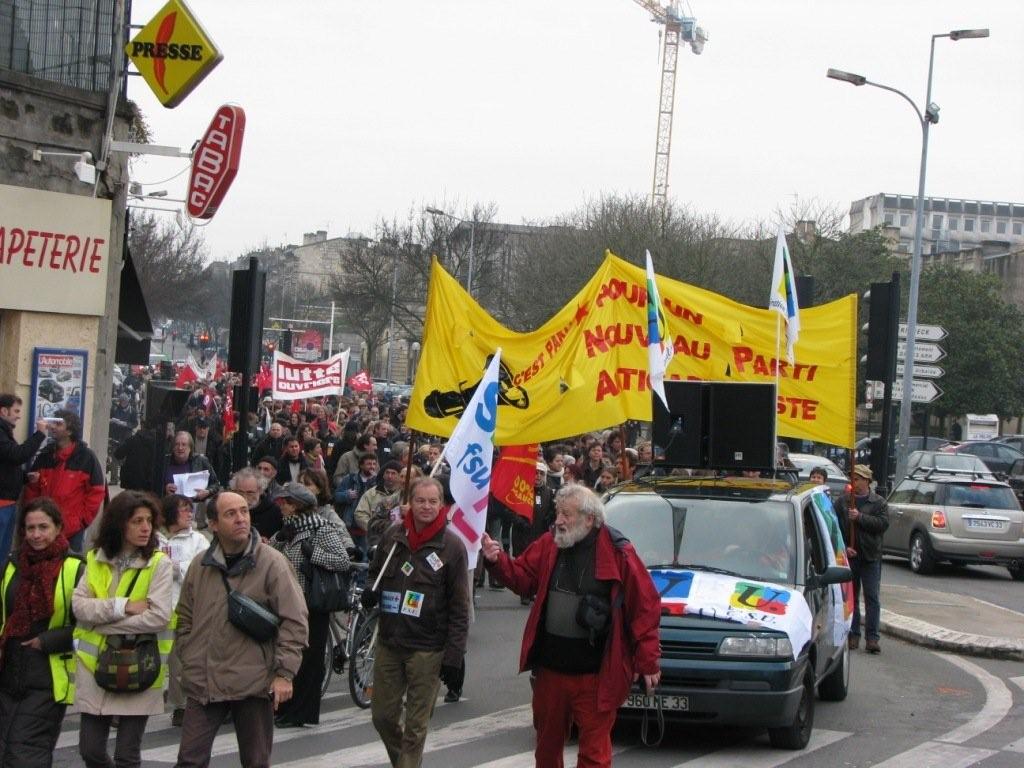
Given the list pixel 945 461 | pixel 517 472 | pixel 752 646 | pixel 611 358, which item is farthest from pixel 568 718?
pixel 945 461

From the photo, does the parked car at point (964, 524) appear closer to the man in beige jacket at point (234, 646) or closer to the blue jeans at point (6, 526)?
the blue jeans at point (6, 526)

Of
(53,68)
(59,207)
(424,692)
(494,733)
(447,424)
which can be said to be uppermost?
(53,68)

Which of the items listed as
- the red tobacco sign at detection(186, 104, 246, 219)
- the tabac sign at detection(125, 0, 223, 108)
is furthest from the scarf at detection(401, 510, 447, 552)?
the tabac sign at detection(125, 0, 223, 108)

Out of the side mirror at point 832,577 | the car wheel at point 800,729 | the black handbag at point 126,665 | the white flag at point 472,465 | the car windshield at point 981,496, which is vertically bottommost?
the car wheel at point 800,729

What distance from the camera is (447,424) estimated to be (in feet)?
35.6

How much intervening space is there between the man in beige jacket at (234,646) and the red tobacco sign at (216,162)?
298 inches

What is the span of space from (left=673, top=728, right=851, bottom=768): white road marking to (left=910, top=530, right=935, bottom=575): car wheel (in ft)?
43.8

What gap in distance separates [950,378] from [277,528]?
47.2m

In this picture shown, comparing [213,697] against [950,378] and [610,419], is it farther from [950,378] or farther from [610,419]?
[950,378]

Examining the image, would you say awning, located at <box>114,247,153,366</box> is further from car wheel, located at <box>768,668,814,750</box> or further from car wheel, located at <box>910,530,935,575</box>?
car wheel, located at <box>910,530,935,575</box>

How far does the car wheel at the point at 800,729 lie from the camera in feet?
29.0

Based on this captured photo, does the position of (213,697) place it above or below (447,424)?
below

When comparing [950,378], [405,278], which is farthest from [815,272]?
[405,278]

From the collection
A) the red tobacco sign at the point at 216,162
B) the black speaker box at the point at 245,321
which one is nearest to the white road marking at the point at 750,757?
the black speaker box at the point at 245,321
